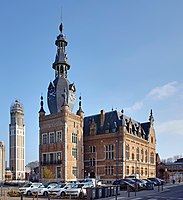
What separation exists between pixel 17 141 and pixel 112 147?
108 m

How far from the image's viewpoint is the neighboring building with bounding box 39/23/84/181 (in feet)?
207

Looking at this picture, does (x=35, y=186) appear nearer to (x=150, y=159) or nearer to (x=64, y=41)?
(x=64, y=41)

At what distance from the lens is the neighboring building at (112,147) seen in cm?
6644

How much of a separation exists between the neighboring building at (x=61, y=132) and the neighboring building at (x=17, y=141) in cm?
9928

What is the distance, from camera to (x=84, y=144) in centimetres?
7275

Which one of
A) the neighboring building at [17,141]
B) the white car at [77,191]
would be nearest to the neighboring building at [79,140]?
the white car at [77,191]

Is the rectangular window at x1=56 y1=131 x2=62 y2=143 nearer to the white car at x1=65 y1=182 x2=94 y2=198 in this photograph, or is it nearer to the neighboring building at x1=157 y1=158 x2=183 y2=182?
the neighboring building at x1=157 y1=158 x2=183 y2=182

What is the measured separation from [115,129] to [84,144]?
8887mm

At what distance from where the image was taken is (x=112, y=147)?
222ft

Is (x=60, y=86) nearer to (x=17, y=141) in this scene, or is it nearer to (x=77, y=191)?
(x=77, y=191)

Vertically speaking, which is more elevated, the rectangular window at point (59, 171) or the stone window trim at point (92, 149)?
the stone window trim at point (92, 149)

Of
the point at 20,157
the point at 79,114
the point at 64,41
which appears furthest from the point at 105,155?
the point at 20,157

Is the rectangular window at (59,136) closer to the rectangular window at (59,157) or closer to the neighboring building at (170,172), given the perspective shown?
the rectangular window at (59,157)

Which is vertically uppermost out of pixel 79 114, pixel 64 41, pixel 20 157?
pixel 64 41
